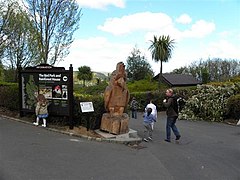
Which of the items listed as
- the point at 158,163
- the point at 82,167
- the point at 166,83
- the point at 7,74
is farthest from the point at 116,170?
the point at 166,83

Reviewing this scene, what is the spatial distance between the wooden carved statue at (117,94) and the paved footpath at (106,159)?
5.46 ft

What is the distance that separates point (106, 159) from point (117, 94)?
156 inches

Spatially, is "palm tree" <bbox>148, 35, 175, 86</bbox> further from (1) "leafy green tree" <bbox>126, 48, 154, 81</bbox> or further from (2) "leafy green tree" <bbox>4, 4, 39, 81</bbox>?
(2) "leafy green tree" <bbox>4, 4, 39, 81</bbox>

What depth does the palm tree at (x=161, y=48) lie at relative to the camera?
143 ft

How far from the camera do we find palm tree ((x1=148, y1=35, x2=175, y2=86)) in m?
43.5

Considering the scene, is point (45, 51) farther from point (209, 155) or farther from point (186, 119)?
point (209, 155)

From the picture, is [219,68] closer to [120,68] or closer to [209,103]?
[209,103]

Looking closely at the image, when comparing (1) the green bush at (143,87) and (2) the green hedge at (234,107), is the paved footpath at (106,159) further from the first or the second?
(1) the green bush at (143,87)

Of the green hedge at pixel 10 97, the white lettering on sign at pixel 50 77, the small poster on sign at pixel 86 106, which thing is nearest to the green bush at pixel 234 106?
the small poster on sign at pixel 86 106

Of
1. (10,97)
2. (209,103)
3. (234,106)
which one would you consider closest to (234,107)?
(234,106)

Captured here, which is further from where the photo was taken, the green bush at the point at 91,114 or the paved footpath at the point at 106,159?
the green bush at the point at 91,114

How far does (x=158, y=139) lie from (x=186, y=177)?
499 cm

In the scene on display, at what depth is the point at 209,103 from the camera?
21.7 meters

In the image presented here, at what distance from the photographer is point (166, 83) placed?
4866 centimetres
